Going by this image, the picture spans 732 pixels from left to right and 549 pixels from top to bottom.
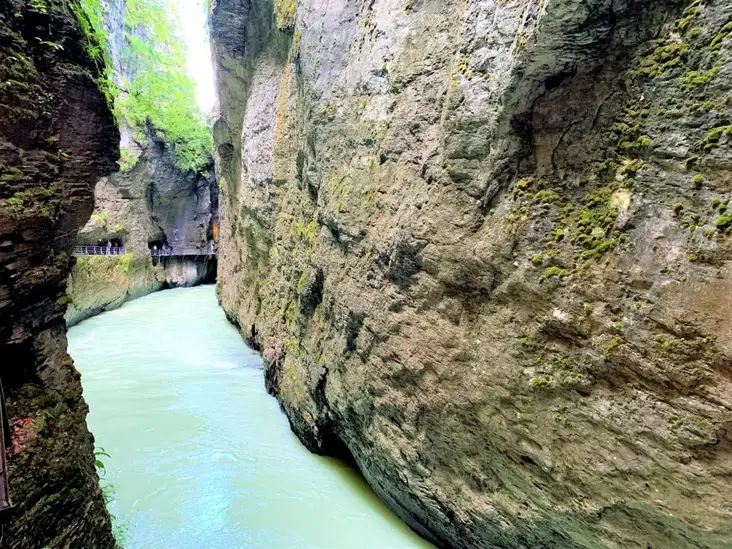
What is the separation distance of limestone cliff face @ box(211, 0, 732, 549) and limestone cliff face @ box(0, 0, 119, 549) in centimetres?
295

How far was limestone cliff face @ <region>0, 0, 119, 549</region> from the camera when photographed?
10.3ft

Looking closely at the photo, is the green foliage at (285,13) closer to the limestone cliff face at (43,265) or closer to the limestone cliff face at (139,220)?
the limestone cliff face at (43,265)

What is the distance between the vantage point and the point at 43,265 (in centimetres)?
A: 350

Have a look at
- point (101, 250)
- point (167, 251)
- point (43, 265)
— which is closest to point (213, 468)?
point (43, 265)

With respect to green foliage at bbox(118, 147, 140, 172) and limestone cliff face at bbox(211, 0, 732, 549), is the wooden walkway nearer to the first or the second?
green foliage at bbox(118, 147, 140, 172)

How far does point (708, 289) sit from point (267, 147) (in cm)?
1053

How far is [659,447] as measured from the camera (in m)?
2.63

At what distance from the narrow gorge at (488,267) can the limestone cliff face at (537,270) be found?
2cm

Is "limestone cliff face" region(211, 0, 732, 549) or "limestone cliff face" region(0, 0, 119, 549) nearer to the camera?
"limestone cliff face" region(211, 0, 732, 549)

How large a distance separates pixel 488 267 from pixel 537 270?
44 cm

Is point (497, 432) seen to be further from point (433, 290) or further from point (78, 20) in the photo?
point (78, 20)

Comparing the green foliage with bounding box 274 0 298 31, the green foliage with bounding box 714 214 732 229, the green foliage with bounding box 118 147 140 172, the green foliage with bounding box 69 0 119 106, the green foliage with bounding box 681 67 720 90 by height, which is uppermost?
the green foliage with bounding box 274 0 298 31

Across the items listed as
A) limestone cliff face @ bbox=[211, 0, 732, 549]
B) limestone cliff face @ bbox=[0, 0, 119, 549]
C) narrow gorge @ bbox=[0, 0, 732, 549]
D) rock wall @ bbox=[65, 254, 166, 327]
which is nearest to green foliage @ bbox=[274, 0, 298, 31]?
narrow gorge @ bbox=[0, 0, 732, 549]

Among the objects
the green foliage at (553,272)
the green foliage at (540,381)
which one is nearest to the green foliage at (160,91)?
the green foliage at (553,272)
